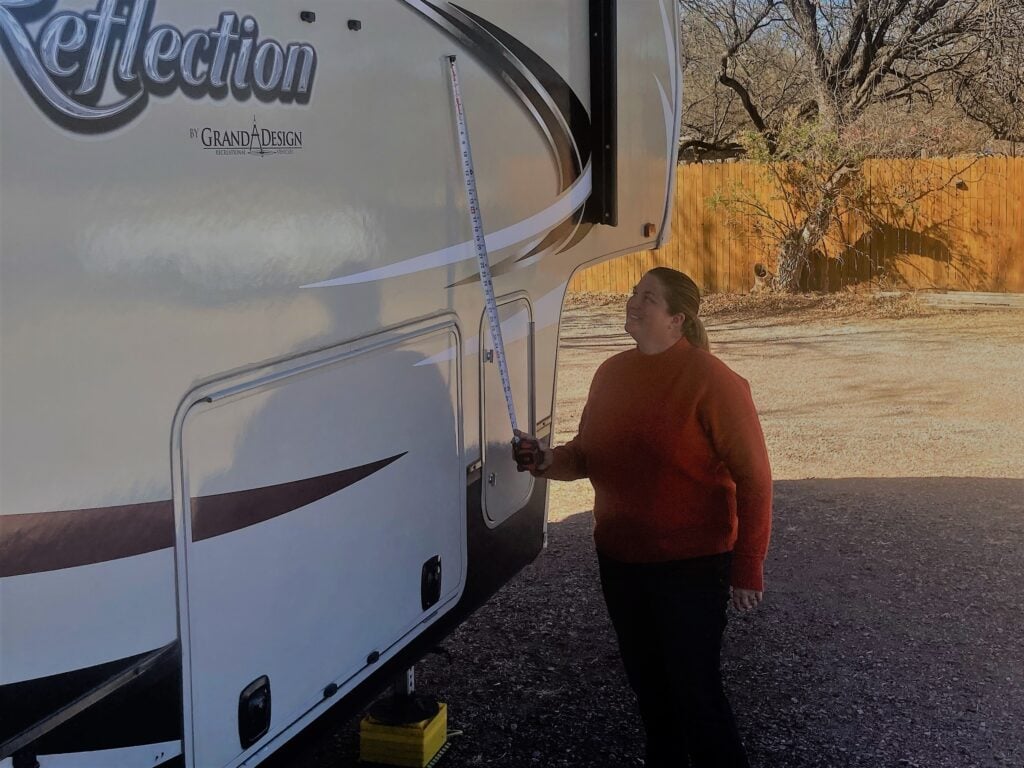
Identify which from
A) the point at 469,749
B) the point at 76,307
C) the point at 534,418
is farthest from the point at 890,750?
the point at 76,307

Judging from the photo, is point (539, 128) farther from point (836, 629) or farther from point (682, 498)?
point (836, 629)

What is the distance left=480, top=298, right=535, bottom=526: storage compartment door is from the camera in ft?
11.1

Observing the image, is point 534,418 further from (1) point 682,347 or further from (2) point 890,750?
(2) point 890,750

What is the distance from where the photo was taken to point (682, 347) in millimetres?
3393

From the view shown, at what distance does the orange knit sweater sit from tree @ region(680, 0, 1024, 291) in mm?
13432

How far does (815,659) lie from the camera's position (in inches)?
192

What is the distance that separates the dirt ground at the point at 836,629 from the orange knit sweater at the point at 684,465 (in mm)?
1090

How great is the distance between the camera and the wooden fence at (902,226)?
16281 mm

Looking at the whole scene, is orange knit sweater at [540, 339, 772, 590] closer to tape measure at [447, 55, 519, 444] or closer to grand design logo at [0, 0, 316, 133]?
tape measure at [447, 55, 519, 444]

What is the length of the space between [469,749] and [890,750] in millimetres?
1430

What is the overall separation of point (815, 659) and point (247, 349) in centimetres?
334

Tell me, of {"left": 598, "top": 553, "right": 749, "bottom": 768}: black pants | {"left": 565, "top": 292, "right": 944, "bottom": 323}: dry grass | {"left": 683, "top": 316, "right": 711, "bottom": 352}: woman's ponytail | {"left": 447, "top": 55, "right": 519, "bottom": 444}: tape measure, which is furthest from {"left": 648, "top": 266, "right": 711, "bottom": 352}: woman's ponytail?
{"left": 565, "top": 292, "right": 944, "bottom": 323}: dry grass

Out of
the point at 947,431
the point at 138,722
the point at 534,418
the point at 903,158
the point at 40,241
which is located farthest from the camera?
the point at 903,158

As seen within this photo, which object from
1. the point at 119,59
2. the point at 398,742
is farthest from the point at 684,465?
the point at 119,59
